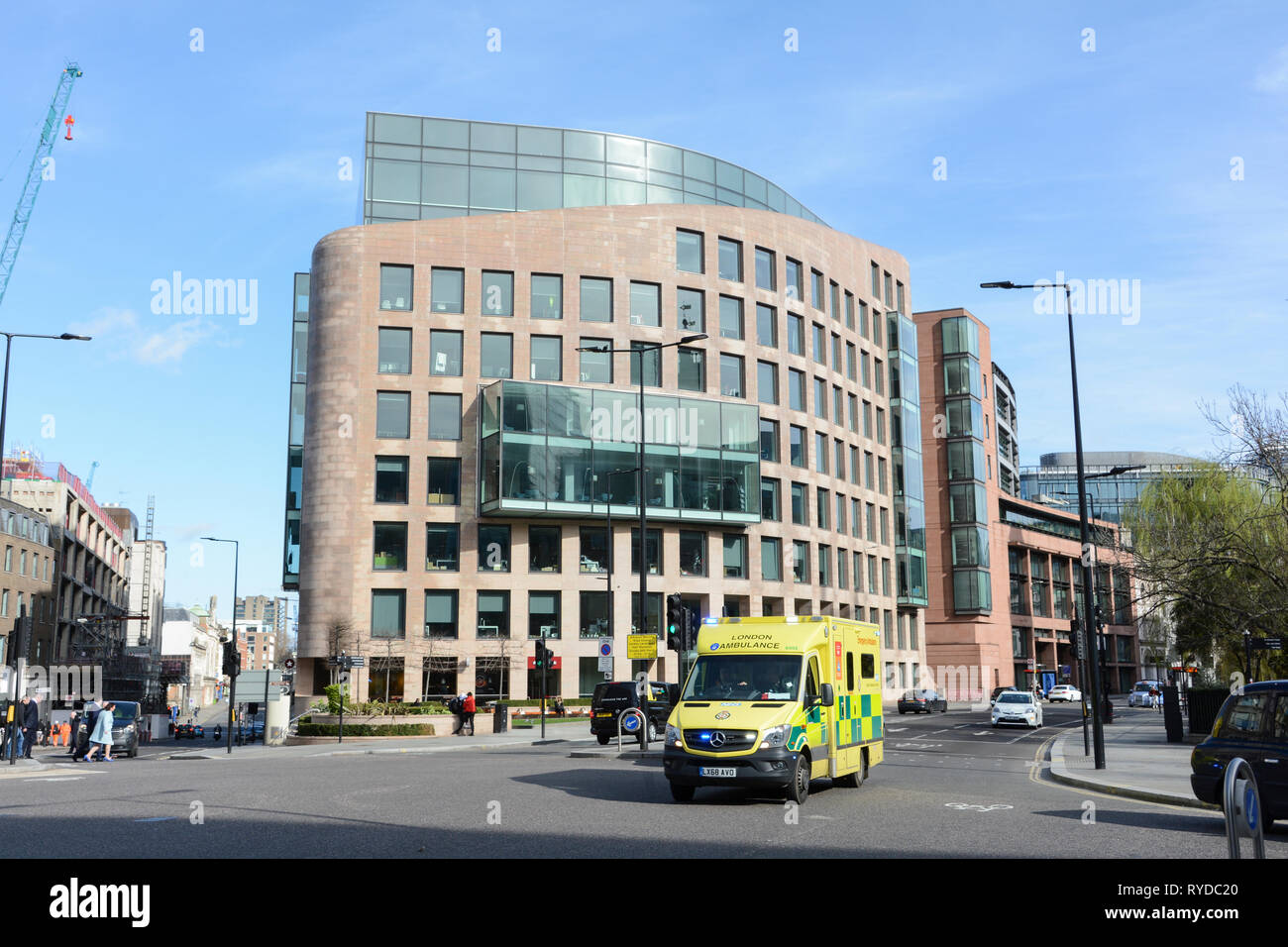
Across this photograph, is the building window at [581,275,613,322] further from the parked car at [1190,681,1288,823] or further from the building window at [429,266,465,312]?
the parked car at [1190,681,1288,823]

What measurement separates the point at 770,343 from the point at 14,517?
5439cm

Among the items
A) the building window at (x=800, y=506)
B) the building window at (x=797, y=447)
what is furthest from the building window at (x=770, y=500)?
the building window at (x=797, y=447)

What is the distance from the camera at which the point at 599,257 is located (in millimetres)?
60312

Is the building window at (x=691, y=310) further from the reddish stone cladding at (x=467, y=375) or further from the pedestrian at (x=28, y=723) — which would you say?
the pedestrian at (x=28, y=723)

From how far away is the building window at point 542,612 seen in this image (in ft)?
187

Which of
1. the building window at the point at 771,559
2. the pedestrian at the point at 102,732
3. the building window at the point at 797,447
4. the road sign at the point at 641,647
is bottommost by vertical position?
the pedestrian at the point at 102,732

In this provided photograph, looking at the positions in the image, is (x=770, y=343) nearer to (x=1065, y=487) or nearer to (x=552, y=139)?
(x=552, y=139)

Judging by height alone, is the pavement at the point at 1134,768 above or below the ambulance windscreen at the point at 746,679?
below

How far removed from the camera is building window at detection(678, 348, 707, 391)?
6112cm

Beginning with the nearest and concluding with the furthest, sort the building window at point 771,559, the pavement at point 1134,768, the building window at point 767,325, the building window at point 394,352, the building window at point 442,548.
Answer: the pavement at point 1134,768 < the building window at point 442,548 < the building window at point 394,352 < the building window at point 771,559 < the building window at point 767,325

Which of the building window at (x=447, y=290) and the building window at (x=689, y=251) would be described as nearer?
the building window at (x=447, y=290)

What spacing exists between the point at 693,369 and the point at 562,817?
1920 inches

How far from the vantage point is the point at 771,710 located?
15.8 m

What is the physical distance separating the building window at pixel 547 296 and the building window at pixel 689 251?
727 cm
